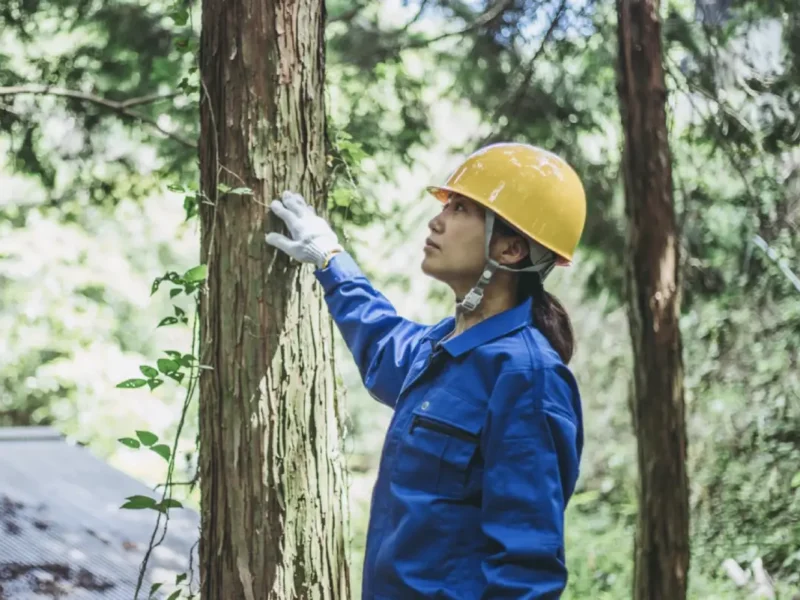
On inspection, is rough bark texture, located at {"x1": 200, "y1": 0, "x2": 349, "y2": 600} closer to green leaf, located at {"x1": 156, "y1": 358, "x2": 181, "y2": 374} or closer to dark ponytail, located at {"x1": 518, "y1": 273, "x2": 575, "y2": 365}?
green leaf, located at {"x1": 156, "y1": 358, "x2": 181, "y2": 374}

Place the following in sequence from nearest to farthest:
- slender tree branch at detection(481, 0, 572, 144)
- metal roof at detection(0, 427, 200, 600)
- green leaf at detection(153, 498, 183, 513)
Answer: green leaf at detection(153, 498, 183, 513), metal roof at detection(0, 427, 200, 600), slender tree branch at detection(481, 0, 572, 144)

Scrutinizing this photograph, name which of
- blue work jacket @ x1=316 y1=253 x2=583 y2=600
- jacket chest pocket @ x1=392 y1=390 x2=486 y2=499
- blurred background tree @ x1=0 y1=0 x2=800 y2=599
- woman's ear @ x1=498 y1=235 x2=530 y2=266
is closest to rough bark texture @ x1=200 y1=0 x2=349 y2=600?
blue work jacket @ x1=316 y1=253 x2=583 y2=600

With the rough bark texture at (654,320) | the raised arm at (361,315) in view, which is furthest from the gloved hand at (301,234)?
the rough bark texture at (654,320)

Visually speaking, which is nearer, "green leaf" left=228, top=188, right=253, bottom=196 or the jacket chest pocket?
the jacket chest pocket

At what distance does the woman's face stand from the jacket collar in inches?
4.8

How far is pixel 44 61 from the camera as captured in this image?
174 inches

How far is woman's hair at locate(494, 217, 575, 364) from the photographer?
1.91 m

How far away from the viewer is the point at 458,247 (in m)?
1.92

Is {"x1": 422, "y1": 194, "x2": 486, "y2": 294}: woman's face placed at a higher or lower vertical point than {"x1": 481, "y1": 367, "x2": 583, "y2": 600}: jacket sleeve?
higher

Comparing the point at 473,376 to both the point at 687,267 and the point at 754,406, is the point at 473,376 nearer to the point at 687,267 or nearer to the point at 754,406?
the point at 687,267

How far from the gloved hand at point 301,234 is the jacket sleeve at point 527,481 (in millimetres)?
587

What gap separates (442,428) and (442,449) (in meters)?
0.04

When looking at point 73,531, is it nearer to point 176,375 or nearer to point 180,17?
point 176,375

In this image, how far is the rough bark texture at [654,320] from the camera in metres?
4.05
